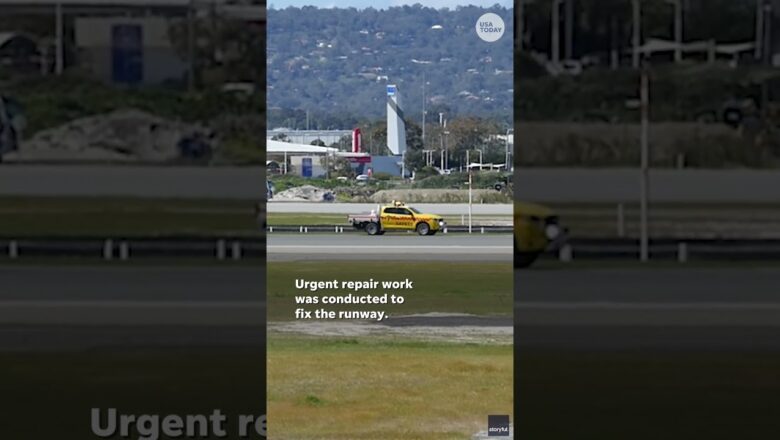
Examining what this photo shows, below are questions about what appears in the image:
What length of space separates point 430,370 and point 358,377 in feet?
0.75

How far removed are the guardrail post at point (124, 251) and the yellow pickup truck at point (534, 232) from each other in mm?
1262

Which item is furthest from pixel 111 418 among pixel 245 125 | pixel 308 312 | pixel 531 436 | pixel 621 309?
pixel 621 309

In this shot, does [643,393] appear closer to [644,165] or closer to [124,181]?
[644,165]

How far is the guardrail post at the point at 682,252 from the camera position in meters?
3.69

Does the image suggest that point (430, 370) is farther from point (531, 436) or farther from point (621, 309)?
point (621, 309)

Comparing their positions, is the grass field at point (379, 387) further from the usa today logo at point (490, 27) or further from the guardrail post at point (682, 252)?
the usa today logo at point (490, 27)

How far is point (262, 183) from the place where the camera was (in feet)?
11.9

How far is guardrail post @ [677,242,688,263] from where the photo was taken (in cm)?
369

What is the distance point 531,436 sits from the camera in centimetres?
363

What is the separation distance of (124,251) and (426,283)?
1.00 meters

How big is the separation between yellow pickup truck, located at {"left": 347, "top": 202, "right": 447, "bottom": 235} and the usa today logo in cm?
59

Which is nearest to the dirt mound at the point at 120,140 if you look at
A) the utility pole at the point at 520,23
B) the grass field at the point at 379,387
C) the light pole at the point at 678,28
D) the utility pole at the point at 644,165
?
the grass field at the point at 379,387

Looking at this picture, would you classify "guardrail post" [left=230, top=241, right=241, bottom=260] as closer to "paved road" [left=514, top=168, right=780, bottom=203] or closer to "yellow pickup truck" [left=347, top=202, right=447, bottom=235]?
"yellow pickup truck" [left=347, top=202, right=447, bottom=235]

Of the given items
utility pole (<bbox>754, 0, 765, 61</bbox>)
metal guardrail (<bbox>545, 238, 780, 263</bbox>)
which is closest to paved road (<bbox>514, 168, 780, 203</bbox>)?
metal guardrail (<bbox>545, 238, 780, 263</bbox>)
